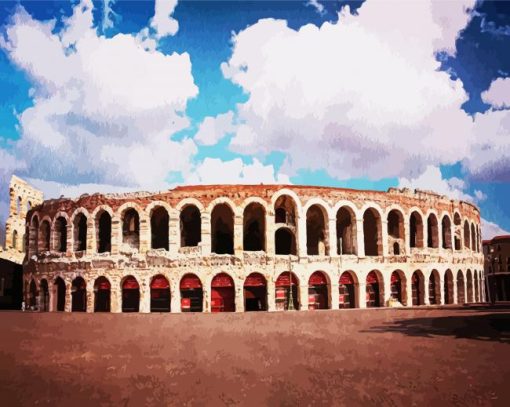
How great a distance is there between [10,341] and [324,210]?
1752 centimetres

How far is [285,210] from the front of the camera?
85.8 ft

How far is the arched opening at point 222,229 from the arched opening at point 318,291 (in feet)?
19.7

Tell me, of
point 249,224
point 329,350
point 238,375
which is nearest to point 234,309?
point 249,224

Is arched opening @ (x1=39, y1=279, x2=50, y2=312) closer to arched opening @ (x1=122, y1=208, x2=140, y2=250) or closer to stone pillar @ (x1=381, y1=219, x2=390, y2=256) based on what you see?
arched opening @ (x1=122, y1=208, x2=140, y2=250)

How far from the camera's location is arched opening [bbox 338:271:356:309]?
2558 cm

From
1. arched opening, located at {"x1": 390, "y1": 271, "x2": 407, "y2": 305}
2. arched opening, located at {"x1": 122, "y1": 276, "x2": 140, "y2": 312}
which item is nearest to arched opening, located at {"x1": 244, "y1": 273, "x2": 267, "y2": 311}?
arched opening, located at {"x1": 122, "y1": 276, "x2": 140, "y2": 312}

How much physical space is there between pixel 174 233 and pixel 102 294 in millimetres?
5730

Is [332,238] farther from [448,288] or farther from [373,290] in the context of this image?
[448,288]

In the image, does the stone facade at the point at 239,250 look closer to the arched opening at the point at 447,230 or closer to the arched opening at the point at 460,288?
the arched opening at the point at 447,230

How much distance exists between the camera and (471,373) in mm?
7484

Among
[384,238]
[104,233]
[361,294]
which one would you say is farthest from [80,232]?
[384,238]

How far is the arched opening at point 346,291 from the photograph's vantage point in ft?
83.9

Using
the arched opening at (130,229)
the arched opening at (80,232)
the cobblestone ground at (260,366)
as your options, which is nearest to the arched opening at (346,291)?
the cobblestone ground at (260,366)

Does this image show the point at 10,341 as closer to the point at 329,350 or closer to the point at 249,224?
the point at 329,350
